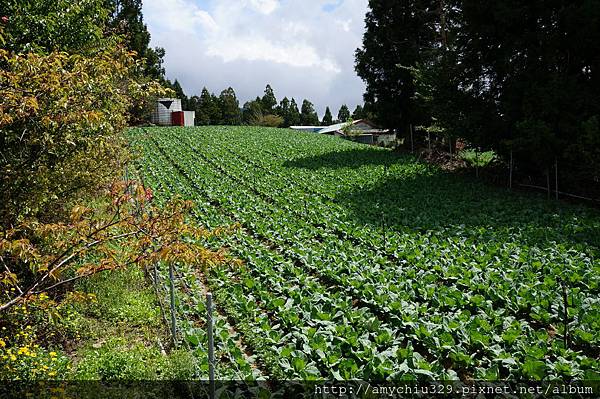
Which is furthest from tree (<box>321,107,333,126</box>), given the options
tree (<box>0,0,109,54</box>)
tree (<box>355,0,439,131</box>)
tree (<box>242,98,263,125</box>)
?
tree (<box>0,0,109,54</box>)

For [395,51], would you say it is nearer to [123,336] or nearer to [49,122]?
[123,336]

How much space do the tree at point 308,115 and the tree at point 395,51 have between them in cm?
5716

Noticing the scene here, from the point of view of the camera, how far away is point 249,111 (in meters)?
71.9

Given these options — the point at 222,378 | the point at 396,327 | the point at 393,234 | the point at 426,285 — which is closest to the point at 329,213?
the point at 393,234

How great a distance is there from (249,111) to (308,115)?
46.0ft

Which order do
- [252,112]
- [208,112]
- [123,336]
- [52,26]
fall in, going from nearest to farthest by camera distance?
[123,336], [52,26], [208,112], [252,112]

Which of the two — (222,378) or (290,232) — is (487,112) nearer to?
(290,232)

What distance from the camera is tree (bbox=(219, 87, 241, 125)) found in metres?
66.0

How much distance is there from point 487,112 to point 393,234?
25.3 feet

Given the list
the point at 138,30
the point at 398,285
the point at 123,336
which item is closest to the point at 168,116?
the point at 138,30

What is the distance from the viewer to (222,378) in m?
4.89

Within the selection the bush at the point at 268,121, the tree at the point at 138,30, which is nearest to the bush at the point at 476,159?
the tree at the point at 138,30

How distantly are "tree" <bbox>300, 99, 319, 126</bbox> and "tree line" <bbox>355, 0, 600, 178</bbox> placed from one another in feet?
203

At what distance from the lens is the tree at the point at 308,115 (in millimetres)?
80688
